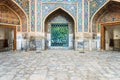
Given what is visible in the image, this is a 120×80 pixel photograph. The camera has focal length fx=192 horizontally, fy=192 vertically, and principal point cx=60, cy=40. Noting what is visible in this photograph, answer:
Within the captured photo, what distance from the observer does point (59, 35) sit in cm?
1238

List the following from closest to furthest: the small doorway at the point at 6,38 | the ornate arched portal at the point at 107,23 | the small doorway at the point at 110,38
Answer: the ornate arched portal at the point at 107,23 < the small doorway at the point at 110,38 < the small doorway at the point at 6,38

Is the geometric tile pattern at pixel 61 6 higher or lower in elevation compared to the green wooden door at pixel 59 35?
higher

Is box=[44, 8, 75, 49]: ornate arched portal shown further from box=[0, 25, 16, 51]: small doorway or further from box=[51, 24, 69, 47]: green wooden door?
box=[0, 25, 16, 51]: small doorway

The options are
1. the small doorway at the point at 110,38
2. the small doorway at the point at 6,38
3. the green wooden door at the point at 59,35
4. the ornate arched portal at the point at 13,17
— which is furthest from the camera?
the green wooden door at the point at 59,35

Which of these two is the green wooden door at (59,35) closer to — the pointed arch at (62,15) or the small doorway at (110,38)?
the pointed arch at (62,15)

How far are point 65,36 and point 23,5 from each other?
11.1 ft

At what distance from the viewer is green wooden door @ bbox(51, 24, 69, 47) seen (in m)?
11.8

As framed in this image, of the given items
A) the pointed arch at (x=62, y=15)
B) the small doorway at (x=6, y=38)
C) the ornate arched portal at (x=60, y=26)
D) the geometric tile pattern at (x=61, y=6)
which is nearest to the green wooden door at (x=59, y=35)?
the ornate arched portal at (x=60, y=26)

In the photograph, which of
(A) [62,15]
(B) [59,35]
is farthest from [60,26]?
(A) [62,15]

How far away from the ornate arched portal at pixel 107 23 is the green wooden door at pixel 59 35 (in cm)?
198

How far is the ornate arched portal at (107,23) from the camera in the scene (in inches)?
394

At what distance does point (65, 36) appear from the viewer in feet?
39.6

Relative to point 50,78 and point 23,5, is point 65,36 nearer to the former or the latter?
point 23,5

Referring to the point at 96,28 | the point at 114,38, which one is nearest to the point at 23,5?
the point at 96,28
